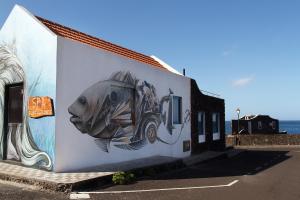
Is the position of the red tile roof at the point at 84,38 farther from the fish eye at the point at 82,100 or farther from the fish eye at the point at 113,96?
the fish eye at the point at 82,100

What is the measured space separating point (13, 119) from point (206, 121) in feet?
46.3

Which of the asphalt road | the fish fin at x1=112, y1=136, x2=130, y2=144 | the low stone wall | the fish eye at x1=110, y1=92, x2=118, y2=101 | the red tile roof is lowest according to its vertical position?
the asphalt road

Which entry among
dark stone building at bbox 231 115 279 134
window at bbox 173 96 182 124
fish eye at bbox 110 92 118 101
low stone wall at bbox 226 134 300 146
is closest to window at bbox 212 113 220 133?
window at bbox 173 96 182 124

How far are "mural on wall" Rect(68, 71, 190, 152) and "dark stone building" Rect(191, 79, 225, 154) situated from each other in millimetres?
4099

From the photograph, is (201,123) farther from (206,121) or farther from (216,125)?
(216,125)

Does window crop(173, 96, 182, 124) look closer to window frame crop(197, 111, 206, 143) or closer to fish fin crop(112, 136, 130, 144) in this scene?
window frame crop(197, 111, 206, 143)

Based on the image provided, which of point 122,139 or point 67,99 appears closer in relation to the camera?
point 67,99

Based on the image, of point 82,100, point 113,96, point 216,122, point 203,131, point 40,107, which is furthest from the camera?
point 216,122

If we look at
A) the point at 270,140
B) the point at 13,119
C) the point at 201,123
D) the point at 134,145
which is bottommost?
the point at 270,140

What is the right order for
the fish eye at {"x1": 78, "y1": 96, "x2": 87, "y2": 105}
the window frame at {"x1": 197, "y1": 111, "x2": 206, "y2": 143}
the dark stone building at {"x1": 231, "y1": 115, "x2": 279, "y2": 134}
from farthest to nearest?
1. the dark stone building at {"x1": 231, "y1": 115, "x2": 279, "y2": 134}
2. the window frame at {"x1": 197, "y1": 111, "x2": 206, "y2": 143}
3. the fish eye at {"x1": 78, "y1": 96, "x2": 87, "y2": 105}

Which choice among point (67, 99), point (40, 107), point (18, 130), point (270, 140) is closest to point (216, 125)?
point (270, 140)

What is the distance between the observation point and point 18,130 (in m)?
13.3

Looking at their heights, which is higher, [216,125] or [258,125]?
[258,125]

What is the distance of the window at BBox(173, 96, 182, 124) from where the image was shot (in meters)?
20.3
